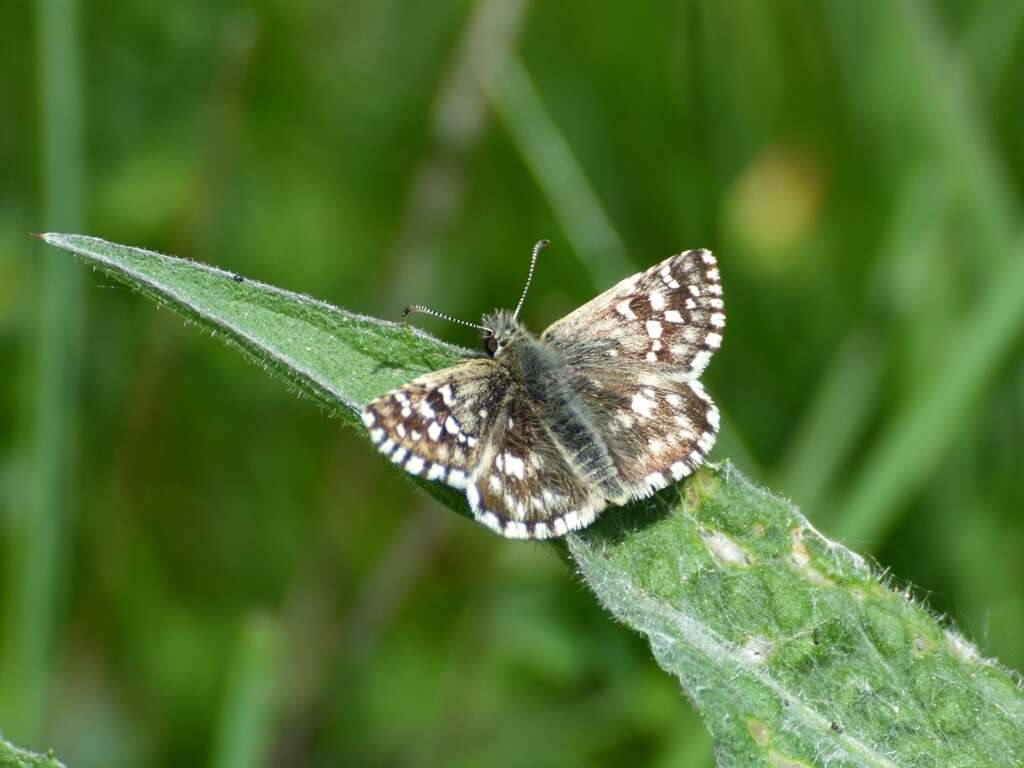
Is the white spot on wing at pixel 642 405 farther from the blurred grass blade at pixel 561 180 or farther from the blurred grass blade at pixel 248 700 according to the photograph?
the blurred grass blade at pixel 561 180

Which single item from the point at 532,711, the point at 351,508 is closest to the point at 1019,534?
the point at 532,711

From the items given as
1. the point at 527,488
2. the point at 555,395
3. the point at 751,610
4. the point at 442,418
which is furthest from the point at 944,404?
the point at 442,418

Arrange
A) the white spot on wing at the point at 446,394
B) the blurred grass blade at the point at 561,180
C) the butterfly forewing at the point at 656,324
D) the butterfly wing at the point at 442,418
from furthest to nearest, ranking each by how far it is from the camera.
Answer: the blurred grass blade at the point at 561,180, the butterfly forewing at the point at 656,324, the white spot on wing at the point at 446,394, the butterfly wing at the point at 442,418

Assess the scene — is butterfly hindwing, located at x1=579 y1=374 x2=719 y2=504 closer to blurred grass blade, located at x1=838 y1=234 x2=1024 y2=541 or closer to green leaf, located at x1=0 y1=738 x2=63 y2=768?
blurred grass blade, located at x1=838 y1=234 x2=1024 y2=541

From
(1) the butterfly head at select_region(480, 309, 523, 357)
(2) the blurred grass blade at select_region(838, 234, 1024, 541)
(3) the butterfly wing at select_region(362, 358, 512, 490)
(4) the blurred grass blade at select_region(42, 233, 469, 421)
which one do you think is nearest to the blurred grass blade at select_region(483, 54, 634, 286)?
(1) the butterfly head at select_region(480, 309, 523, 357)

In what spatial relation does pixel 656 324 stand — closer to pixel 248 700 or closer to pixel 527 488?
pixel 527 488

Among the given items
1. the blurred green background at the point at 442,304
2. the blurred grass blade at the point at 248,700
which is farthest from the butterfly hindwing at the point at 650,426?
the blurred green background at the point at 442,304

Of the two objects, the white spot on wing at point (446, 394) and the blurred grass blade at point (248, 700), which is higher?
the white spot on wing at point (446, 394)
